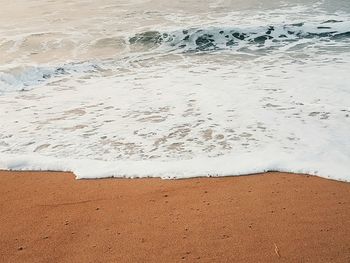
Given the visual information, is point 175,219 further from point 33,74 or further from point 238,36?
point 238,36

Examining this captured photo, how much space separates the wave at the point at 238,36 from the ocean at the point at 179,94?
3cm

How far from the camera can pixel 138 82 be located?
845 centimetres

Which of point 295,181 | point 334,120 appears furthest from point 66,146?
point 334,120

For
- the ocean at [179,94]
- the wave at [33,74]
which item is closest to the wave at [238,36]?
the ocean at [179,94]

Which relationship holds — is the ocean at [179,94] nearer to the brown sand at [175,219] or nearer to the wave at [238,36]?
the wave at [238,36]

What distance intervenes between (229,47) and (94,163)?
27.1 feet

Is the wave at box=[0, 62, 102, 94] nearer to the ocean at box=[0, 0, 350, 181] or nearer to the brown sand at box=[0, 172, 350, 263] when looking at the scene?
the ocean at box=[0, 0, 350, 181]

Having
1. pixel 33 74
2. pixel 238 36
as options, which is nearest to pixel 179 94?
pixel 33 74

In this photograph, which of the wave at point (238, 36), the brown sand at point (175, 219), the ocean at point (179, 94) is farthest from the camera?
the wave at point (238, 36)

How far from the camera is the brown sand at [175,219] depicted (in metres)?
3.07

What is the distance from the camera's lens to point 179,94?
7.29m

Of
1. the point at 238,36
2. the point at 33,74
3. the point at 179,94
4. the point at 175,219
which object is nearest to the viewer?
the point at 175,219

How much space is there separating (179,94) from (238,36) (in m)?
6.30

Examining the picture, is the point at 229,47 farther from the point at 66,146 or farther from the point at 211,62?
the point at 66,146
